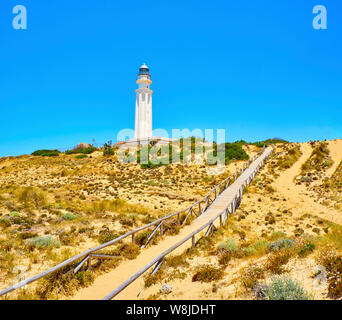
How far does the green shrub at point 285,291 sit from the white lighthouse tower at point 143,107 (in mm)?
45318

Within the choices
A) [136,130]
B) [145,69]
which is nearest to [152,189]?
[136,130]

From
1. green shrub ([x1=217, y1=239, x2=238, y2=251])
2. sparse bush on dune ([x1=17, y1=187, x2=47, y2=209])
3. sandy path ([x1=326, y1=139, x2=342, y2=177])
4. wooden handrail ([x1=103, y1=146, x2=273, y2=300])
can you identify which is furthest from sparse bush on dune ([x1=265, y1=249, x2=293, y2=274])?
sandy path ([x1=326, y1=139, x2=342, y2=177])

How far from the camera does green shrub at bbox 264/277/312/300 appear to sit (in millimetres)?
4379

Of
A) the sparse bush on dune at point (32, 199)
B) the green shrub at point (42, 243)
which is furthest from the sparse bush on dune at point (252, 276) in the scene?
the sparse bush on dune at point (32, 199)

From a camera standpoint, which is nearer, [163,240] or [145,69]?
[163,240]

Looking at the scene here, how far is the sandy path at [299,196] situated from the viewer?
15.1 metres

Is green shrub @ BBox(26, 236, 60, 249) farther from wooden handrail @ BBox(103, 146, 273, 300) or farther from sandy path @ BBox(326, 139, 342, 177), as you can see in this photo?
sandy path @ BBox(326, 139, 342, 177)

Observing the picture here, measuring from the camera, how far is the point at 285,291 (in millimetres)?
4527

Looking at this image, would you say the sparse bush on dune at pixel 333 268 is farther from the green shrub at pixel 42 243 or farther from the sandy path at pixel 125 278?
the green shrub at pixel 42 243

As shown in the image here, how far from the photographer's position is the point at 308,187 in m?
22.5

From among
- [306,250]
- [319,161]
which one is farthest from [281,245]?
[319,161]

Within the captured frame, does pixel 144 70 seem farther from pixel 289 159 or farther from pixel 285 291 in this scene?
pixel 285 291
